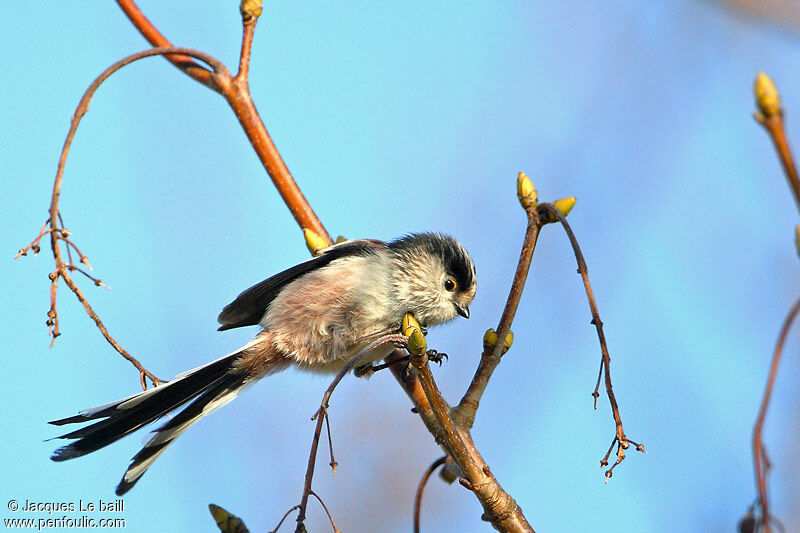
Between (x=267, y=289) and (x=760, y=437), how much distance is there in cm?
215

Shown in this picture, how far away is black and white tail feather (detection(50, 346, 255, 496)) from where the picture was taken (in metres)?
2.36

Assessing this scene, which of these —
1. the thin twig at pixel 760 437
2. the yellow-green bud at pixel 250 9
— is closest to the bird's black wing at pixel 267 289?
the yellow-green bud at pixel 250 9

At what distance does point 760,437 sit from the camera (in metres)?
1.14

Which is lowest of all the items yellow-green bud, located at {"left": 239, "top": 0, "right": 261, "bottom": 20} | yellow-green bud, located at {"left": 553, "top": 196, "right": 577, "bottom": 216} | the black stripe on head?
yellow-green bud, located at {"left": 553, "top": 196, "right": 577, "bottom": 216}

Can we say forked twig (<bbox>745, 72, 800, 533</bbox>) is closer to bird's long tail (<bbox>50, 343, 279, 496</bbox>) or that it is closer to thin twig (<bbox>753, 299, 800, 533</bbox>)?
thin twig (<bbox>753, 299, 800, 533</bbox>)

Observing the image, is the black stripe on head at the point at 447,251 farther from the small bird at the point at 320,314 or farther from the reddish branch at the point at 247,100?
the reddish branch at the point at 247,100

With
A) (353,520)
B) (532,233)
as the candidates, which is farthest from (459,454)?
(353,520)

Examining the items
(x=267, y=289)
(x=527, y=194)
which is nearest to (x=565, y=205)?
(x=527, y=194)

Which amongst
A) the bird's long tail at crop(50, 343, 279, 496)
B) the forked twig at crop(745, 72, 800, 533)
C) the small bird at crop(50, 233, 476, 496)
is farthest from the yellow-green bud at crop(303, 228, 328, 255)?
the forked twig at crop(745, 72, 800, 533)

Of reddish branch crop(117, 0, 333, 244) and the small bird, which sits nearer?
reddish branch crop(117, 0, 333, 244)

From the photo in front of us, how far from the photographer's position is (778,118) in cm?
100

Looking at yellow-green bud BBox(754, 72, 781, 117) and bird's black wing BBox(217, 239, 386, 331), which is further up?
bird's black wing BBox(217, 239, 386, 331)

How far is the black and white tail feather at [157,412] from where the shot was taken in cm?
236

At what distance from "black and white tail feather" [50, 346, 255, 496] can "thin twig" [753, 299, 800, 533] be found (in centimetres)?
175
